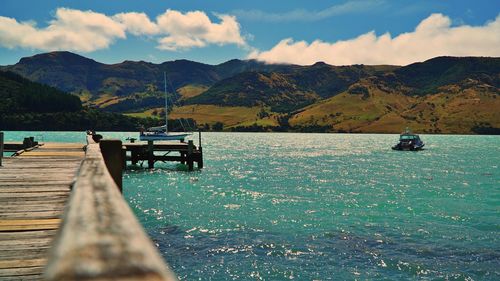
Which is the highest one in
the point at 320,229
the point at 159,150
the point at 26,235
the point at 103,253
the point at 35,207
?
the point at 103,253

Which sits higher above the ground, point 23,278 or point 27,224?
point 27,224

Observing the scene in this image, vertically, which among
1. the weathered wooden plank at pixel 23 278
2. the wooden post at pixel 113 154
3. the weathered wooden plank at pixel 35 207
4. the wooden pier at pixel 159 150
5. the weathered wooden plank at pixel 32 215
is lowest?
the wooden pier at pixel 159 150

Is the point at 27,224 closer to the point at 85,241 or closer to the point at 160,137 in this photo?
the point at 85,241

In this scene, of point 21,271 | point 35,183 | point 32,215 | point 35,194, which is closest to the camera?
point 21,271

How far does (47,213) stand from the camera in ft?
26.4

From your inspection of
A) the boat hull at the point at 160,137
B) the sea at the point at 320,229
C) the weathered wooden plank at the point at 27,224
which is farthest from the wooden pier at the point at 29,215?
the boat hull at the point at 160,137

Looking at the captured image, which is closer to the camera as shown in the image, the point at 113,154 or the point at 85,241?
the point at 85,241

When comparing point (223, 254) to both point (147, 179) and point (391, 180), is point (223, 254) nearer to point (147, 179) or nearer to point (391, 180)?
point (147, 179)

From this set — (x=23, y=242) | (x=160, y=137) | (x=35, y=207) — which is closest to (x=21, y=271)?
(x=23, y=242)

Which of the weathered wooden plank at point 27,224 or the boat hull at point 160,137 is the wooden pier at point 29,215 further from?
the boat hull at point 160,137

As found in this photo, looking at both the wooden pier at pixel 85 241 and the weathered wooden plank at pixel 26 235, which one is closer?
the wooden pier at pixel 85 241

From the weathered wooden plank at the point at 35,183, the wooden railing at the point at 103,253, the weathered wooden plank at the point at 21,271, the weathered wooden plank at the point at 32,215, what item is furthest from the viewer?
the weathered wooden plank at the point at 35,183

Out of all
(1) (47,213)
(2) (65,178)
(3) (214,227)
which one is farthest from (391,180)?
(1) (47,213)

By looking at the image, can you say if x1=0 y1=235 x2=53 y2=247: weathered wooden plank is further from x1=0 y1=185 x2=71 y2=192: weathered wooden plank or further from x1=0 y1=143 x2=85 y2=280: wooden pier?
x1=0 y1=185 x2=71 y2=192: weathered wooden plank
